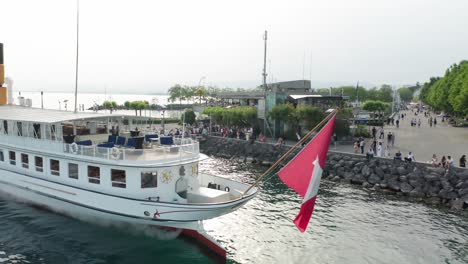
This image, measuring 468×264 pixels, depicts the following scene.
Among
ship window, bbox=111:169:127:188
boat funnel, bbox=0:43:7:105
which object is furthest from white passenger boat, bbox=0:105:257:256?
boat funnel, bbox=0:43:7:105

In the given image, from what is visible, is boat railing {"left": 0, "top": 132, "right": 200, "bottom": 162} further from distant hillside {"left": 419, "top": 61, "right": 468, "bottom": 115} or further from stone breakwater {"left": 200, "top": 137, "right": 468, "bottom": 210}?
distant hillside {"left": 419, "top": 61, "right": 468, "bottom": 115}

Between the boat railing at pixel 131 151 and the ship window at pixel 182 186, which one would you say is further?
the ship window at pixel 182 186

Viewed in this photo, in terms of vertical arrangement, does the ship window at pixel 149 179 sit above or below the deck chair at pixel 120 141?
below

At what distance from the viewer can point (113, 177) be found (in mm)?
19156

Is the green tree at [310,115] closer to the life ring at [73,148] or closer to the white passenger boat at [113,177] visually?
the white passenger boat at [113,177]

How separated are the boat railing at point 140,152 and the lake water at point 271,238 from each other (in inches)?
157

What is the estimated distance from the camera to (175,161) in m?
18.7

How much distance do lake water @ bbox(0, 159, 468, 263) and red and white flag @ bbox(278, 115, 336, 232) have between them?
18.4ft

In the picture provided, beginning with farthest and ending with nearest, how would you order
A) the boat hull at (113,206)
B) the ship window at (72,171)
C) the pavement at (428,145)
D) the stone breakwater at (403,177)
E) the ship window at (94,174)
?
1. the pavement at (428,145)
2. the stone breakwater at (403,177)
3. the ship window at (72,171)
4. the ship window at (94,174)
5. the boat hull at (113,206)

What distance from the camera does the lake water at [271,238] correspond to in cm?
1811

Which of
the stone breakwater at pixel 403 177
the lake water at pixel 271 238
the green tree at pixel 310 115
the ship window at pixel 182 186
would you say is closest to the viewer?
the lake water at pixel 271 238

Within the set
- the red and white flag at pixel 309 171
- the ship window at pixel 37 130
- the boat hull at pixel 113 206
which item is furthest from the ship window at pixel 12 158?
the red and white flag at pixel 309 171

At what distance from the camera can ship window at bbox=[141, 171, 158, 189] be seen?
18609 millimetres

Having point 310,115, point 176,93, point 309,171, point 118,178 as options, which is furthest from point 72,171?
point 176,93
